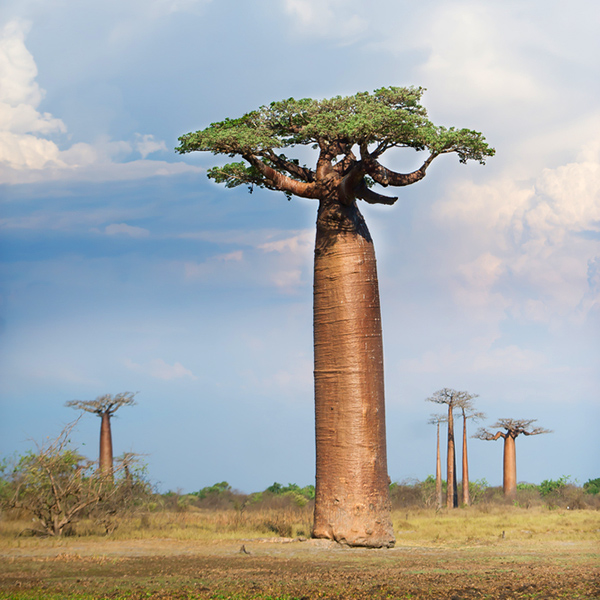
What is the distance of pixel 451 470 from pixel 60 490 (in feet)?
54.9

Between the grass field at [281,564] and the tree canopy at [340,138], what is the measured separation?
6.39 m

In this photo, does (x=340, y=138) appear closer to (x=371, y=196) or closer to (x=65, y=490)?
(x=371, y=196)

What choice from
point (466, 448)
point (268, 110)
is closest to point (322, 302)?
point (268, 110)

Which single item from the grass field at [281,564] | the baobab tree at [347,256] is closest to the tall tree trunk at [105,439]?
the grass field at [281,564]

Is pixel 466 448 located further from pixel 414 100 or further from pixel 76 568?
pixel 76 568

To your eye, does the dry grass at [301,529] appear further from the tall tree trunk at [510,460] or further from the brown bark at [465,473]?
the tall tree trunk at [510,460]

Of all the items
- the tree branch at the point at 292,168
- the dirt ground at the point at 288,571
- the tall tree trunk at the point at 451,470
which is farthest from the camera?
the tall tree trunk at the point at 451,470

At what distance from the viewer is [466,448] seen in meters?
29.0

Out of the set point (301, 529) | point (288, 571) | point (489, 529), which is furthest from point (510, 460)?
point (288, 571)

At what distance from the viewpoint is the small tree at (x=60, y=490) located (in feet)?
42.6

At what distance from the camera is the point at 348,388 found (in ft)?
38.7

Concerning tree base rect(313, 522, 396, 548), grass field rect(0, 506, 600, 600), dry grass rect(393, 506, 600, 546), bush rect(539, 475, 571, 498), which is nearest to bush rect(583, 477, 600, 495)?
bush rect(539, 475, 571, 498)

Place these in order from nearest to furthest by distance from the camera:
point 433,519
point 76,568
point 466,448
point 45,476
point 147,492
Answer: point 76,568, point 45,476, point 147,492, point 433,519, point 466,448

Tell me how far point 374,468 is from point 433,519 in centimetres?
725
